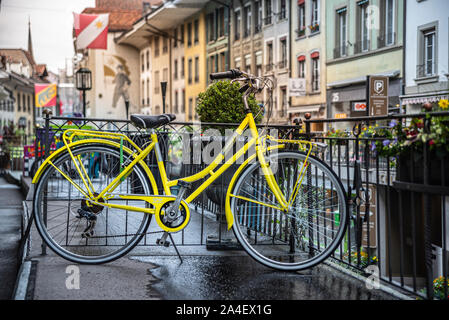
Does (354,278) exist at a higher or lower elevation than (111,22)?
lower

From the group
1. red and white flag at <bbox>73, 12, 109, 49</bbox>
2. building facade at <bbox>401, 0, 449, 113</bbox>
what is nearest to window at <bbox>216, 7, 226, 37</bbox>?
building facade at <bbox>401, 0, 449, 113</bbox>

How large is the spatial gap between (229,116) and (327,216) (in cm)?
386

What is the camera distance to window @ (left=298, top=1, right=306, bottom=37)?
106 feet

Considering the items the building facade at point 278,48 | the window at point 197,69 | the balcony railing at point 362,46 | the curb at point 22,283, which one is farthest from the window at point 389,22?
the window at point 197,69

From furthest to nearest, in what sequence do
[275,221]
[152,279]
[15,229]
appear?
[15,229]
[275,221]
[152,279]

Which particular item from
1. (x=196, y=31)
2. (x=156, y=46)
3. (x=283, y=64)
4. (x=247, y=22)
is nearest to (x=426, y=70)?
(x=283, y=64)

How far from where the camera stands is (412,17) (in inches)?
931

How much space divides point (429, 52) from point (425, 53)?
155mm

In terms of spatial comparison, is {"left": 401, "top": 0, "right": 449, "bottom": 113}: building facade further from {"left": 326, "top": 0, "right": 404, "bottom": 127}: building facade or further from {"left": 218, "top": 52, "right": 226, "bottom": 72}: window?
{"left": 218, "top": 52, "right": 226, "bottom": 72}: window

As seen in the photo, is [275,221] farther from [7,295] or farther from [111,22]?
[111,22]

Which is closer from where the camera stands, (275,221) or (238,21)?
(275,221)

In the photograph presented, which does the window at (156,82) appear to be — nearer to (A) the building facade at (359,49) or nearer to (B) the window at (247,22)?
(B) the window at (247,22)

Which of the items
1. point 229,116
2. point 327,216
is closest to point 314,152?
point 327,216

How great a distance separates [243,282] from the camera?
4309 mm
